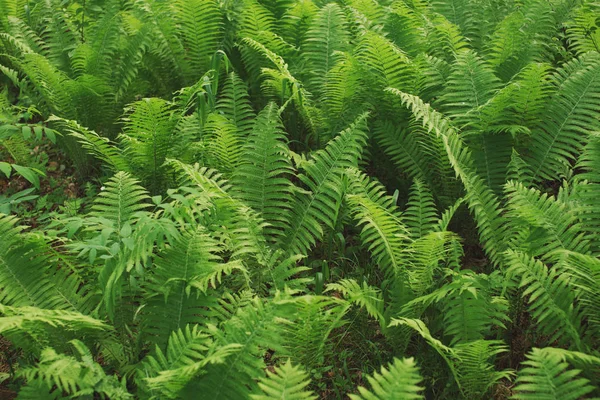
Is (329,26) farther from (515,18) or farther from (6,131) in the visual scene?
(6,131)

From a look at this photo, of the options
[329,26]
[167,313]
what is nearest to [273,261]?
[167,313]

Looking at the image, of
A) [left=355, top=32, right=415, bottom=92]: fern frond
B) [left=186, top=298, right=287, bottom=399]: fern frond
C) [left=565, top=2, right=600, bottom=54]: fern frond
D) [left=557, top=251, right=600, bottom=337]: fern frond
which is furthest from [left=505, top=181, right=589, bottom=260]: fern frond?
[left=565, top=2, right=600, bottom=54]: fern frond

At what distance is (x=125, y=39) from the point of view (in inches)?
181

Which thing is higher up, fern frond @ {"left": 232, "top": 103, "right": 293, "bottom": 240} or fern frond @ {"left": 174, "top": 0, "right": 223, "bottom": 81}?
fern frond @ {"left": 174, "top": 0, "right": 223, "bottom": 81}

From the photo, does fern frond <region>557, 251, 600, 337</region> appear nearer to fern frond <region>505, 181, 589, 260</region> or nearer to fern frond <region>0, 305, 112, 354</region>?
fern frond <region>505, 181, 589, 260</region>

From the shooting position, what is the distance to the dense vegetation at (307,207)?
2.71 metres

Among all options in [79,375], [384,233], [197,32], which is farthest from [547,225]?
[197,32]

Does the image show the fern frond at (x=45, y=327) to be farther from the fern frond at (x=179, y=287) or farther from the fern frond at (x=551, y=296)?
the fern frond at (x=551, y=296)

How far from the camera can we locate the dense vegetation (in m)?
2.71

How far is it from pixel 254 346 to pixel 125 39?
117 inches

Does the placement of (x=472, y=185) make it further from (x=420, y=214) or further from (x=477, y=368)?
(x=477, y=368)

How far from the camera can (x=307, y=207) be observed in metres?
3.54

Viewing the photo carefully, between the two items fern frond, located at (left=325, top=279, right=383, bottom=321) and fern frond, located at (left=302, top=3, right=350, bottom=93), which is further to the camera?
fern frond, located at (left=302, top=3, right=350, bottom=93)

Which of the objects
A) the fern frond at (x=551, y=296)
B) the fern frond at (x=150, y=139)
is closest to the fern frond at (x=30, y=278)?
the fern frond at (x=150, y=139)
